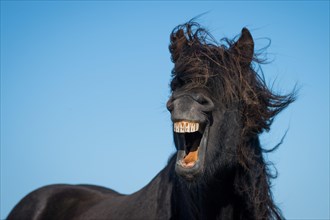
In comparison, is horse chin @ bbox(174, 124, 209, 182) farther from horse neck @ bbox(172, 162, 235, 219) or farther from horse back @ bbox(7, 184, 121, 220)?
horse back @ bbox(7, 184, 121, 220)

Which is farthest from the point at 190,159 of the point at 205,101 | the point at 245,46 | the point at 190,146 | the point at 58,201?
the point at 58,201

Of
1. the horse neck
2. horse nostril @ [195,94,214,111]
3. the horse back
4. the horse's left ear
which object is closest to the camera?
horse nostril @ [195,94,214,111]

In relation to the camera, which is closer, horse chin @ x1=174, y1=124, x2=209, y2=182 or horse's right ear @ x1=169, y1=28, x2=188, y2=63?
horse chin @ x1=174, y1=124, x2=209, y2=182

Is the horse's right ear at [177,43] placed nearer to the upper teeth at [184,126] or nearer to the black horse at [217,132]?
the black horse at [217,132]

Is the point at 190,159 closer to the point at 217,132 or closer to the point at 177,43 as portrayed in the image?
the point at 217,132

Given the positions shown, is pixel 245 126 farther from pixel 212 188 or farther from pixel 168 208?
pixel 168 208

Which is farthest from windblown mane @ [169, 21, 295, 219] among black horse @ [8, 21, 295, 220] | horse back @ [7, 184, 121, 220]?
horse back @ [7, 184, 121, 220]

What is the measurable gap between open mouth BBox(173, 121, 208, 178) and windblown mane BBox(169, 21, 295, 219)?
0.35 m

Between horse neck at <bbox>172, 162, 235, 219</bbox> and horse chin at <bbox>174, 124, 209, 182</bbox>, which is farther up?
horse chin at <bbox>174, 124, 209, 182</bbox>

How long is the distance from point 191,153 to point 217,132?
0.28m

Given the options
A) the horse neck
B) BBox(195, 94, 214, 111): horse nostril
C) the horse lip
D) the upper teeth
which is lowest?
the horse neck

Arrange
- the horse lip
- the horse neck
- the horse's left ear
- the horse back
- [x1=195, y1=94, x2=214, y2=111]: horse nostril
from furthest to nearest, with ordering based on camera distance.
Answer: the horse back → the horse's left ear → the horse neck → [x1=195, y1=94, x2=214, y2=111]: horse nostril → the horse lip

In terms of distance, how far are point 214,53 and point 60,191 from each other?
13.2ft

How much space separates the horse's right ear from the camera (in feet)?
15.9
